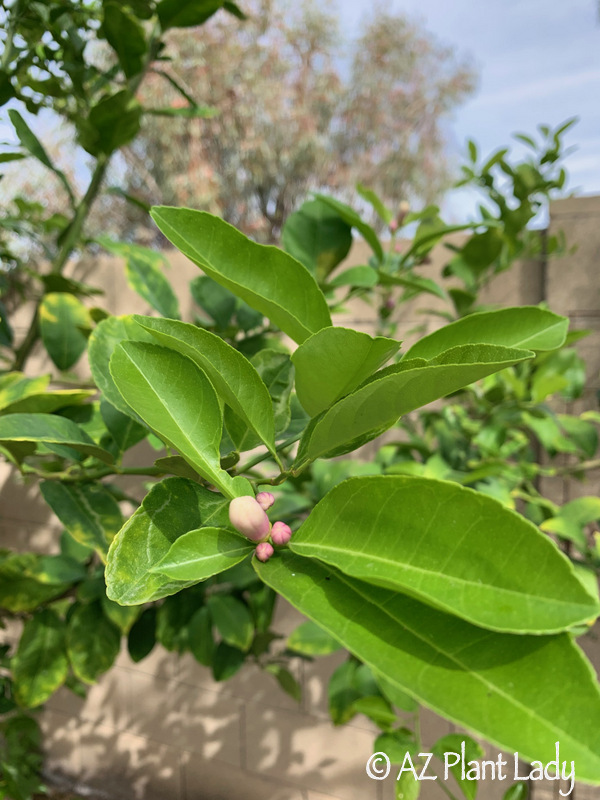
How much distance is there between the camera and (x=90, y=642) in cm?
74

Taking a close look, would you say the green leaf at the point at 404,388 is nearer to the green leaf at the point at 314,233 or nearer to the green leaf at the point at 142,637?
the green leaf at the point at 314,233

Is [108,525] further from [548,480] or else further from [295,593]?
[548,480]

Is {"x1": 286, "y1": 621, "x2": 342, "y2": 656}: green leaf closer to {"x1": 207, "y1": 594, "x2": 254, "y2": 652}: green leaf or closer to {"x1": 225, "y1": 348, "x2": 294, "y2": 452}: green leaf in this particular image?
{"x1": 207, "y1": 594, "x2": 254, "y2": 652}: green leaf

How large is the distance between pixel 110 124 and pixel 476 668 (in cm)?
67

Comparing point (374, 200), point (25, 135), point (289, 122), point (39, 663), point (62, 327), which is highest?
point (289, 122)

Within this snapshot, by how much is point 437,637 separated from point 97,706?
5.38 ft

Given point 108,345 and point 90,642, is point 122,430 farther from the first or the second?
point 90,642

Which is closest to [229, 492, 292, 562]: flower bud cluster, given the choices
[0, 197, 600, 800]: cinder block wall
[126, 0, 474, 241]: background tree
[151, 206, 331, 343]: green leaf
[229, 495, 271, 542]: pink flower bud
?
[229, 495, 271, 542]: pink flower bud

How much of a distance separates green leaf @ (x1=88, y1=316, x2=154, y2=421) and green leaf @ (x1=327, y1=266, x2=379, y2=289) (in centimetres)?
27

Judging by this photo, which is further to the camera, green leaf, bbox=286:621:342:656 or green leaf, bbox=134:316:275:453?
green leaf, bbox=286:621:342:656

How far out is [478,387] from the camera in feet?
3.05

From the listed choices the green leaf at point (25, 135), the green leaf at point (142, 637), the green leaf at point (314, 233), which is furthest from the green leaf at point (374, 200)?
the green leaf at point (142, 637)

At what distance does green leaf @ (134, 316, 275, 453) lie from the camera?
26 centimetres

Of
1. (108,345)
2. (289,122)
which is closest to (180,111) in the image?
(108,345)
